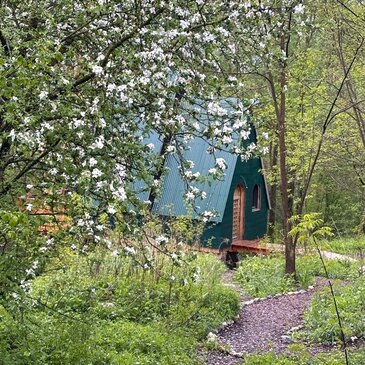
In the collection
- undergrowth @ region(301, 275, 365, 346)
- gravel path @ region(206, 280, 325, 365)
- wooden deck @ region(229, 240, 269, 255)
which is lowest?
gravel path @ region(206, 280, 325, 365)

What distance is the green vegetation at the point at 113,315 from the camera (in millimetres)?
5324

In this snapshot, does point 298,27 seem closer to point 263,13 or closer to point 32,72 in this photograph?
point 263,13

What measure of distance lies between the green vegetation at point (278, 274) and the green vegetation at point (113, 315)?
4.86 ft

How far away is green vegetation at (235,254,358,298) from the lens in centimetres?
1199

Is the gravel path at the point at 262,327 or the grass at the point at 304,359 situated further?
the gravel path at the point at 262,327

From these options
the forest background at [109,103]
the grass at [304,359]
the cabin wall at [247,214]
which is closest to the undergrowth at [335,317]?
the grass at [304,359]

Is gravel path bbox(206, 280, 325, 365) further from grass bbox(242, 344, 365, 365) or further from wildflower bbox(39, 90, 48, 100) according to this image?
wildflower bbox(39, 90, 48, 100)

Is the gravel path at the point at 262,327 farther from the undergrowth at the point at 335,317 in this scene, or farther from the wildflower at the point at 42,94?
the wildflower at the point at 42,94

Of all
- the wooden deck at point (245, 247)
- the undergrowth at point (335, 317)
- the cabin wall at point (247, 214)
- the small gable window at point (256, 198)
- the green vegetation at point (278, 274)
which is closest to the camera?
the undergrowth at point (335, 317)

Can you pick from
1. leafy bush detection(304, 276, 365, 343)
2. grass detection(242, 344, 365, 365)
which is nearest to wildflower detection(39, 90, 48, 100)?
grass detection(242, 344, 365, 365)

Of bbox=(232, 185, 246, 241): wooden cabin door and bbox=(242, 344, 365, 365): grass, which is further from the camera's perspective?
bbox=(232, 185, 246, 241): wooden cabin door

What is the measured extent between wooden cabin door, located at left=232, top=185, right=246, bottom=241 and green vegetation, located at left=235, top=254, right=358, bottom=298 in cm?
427

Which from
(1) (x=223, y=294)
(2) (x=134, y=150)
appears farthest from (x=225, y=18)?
(1) (x=223, y=294)

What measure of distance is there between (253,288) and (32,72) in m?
9.59
